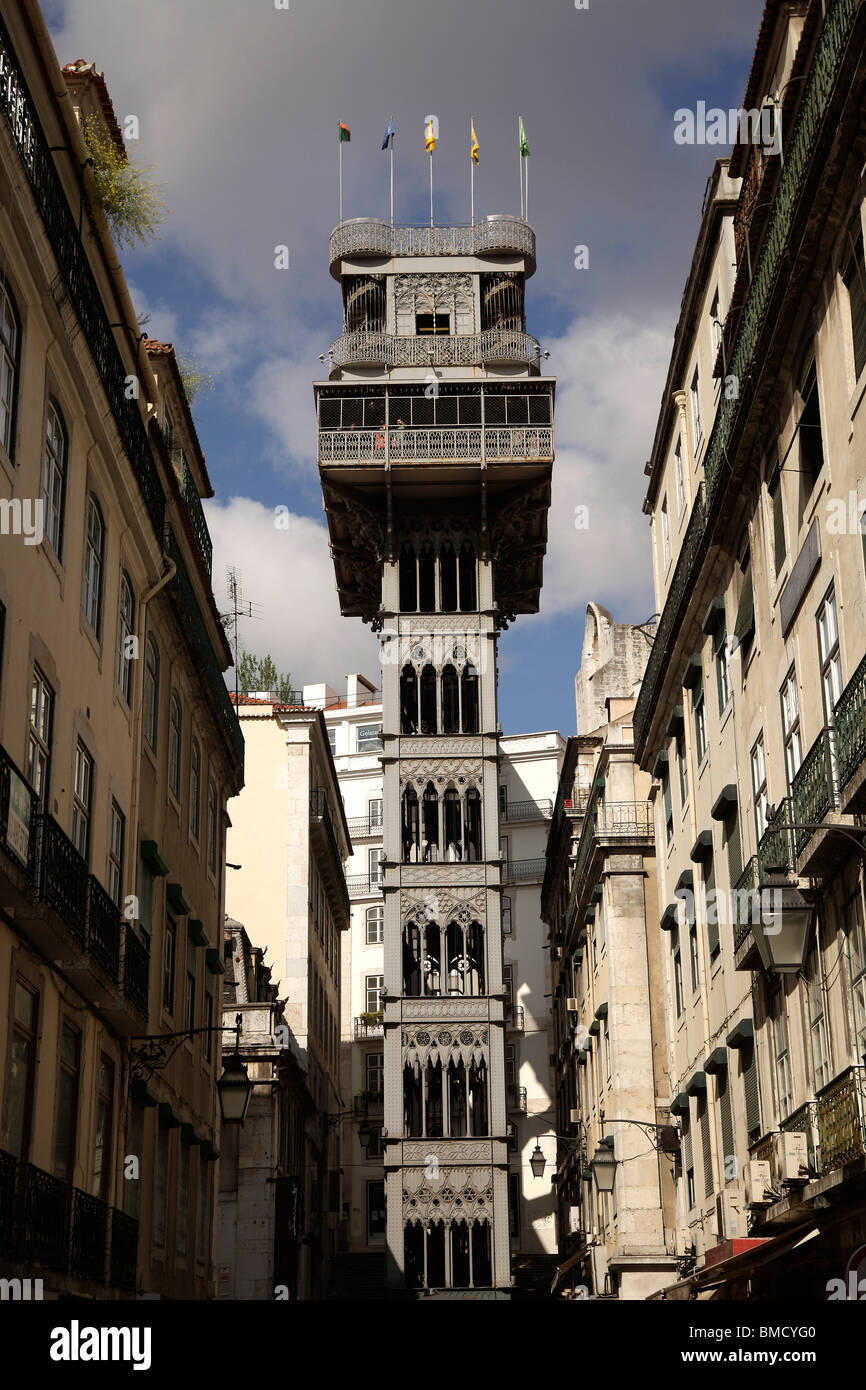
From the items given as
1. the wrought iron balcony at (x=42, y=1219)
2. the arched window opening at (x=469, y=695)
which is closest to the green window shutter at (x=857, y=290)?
the wrought iron balcony at (x=42, y=1219)

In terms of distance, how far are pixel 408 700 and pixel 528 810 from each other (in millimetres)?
24621

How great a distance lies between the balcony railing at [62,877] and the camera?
Result: 1606 centimetres

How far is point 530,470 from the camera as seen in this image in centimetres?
5181

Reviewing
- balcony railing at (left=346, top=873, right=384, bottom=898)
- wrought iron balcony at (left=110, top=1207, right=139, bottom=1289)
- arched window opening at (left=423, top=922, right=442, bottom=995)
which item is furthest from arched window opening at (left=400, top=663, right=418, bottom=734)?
wrought iron balcony at (left=110, top=1207, right=139, bottom=1289)

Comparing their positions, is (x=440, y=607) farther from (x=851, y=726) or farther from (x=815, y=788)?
(x=851, y=726)

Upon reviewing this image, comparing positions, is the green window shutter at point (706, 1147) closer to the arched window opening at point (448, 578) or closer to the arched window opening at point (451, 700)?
the arched window opening at point (451, 700)

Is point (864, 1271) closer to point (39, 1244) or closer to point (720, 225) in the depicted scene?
point (39, 1244)

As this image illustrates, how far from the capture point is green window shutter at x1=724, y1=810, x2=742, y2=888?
23797 mm

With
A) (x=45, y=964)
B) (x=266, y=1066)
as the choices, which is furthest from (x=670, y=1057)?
(x=45, y=964)

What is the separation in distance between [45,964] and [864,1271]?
9485 millimetres

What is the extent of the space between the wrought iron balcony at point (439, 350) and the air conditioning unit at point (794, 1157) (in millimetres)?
38662

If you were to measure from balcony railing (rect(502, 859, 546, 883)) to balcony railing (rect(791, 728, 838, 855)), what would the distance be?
54.9m

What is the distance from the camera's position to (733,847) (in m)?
24.2

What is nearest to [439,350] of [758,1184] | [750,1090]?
[750,1090]
